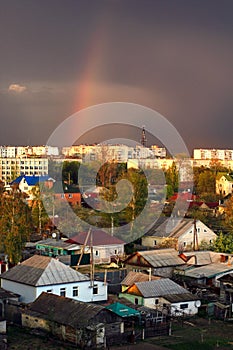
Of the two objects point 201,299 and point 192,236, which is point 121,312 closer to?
point 201,299

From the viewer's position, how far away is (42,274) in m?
15.0

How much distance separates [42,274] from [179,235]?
11.0 metres

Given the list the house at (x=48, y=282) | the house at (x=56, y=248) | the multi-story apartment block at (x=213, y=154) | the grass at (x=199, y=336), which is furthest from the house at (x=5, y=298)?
the multi-story apartment block at (x=213, y=154)

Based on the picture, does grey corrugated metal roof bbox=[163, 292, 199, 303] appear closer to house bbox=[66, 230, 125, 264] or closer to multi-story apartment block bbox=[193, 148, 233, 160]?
house bbox=[66, 230, 125, 264]

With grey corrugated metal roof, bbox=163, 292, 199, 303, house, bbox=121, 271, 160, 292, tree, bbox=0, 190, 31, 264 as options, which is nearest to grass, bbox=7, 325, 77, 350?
grey corrugated metal roof, bbox=163, 292, 199, 303

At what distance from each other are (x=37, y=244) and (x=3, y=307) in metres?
11.0

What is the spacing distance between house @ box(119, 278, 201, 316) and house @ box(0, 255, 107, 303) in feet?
3.12

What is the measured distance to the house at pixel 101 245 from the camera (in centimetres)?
2291

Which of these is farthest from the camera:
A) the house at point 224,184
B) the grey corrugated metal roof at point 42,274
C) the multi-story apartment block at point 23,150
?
the multi-story apartment block at point 23,150

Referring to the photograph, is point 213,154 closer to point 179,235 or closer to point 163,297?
point 179,235

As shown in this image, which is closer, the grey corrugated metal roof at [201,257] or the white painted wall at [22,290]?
the white painted wall at [22,290]

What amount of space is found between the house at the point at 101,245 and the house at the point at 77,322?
9590 millimetres

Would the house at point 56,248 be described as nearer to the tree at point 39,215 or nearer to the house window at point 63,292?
the tree at point 39,215

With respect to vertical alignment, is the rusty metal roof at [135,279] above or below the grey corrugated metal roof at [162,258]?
below
